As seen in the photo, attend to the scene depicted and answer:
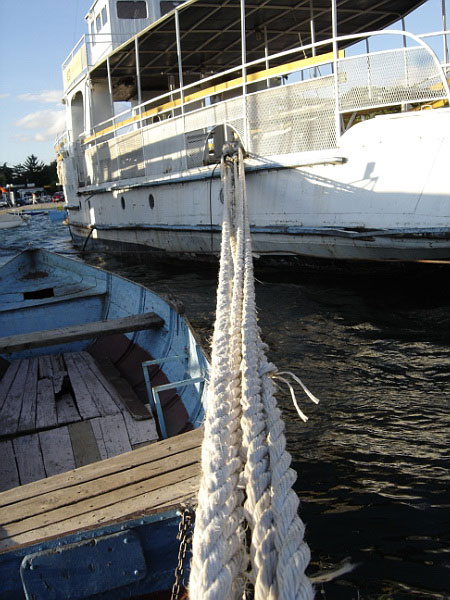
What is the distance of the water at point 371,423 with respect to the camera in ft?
9.90

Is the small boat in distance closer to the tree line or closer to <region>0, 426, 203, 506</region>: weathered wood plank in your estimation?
<region>0, 426, 203, 506</region>: weathered wood plank

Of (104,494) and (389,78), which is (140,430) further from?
(389,78)

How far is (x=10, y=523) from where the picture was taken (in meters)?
2.30

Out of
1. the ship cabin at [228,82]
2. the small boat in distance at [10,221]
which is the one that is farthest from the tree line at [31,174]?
the ship cabin at [228,82]

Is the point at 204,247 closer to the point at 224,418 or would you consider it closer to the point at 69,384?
the point at 69,384

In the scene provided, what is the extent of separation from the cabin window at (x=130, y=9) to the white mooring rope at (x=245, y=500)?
612 inches

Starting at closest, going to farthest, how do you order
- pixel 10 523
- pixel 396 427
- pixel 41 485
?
1. pixel 10 523
2. pixel 41 485
3. pixel 396 427

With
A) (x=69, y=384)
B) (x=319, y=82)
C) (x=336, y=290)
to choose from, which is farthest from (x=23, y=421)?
(x=319, y=82)

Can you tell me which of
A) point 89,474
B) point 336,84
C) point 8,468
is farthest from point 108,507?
point 336,84

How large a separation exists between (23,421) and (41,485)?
200 centimetres

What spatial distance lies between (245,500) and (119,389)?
3.48 meters

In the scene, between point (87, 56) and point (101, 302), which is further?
point (87, 56)

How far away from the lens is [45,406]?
4.77 m

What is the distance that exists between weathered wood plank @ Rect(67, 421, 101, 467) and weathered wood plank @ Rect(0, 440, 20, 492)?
402 millimetres
